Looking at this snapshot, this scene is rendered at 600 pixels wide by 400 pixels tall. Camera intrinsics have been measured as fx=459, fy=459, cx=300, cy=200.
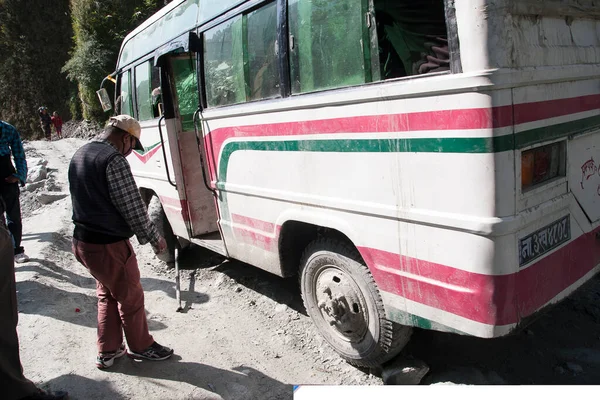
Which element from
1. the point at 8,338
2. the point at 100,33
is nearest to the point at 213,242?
the point at 8,338

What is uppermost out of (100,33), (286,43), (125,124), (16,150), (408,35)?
(100,33)

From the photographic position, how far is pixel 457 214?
227 centimetres

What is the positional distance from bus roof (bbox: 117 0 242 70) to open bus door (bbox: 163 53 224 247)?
0.34 meters

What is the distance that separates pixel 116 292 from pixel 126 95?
373 centimetres

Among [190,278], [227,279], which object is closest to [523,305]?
[227,279]

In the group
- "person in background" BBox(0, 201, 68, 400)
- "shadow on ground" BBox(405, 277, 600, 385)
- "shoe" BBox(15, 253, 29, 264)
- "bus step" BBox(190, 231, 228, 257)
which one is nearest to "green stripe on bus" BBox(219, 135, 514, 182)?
"bus step" BBox(190, 231, 228, 257)

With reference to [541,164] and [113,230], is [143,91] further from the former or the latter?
[541,164]

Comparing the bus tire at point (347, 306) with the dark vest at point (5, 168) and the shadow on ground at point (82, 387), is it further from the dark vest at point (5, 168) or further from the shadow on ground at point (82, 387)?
the dark vest at point (5, 168)

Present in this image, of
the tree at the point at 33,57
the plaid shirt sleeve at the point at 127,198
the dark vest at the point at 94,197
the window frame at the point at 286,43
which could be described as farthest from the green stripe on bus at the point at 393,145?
the tree at the point at 33,57

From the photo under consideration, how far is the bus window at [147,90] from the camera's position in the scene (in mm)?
5340

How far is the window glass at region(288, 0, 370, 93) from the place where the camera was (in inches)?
108

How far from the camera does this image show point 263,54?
3504 mm

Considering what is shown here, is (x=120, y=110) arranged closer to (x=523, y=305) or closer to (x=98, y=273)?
(x=98, y=273)

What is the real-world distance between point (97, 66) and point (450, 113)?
22.9 meters
